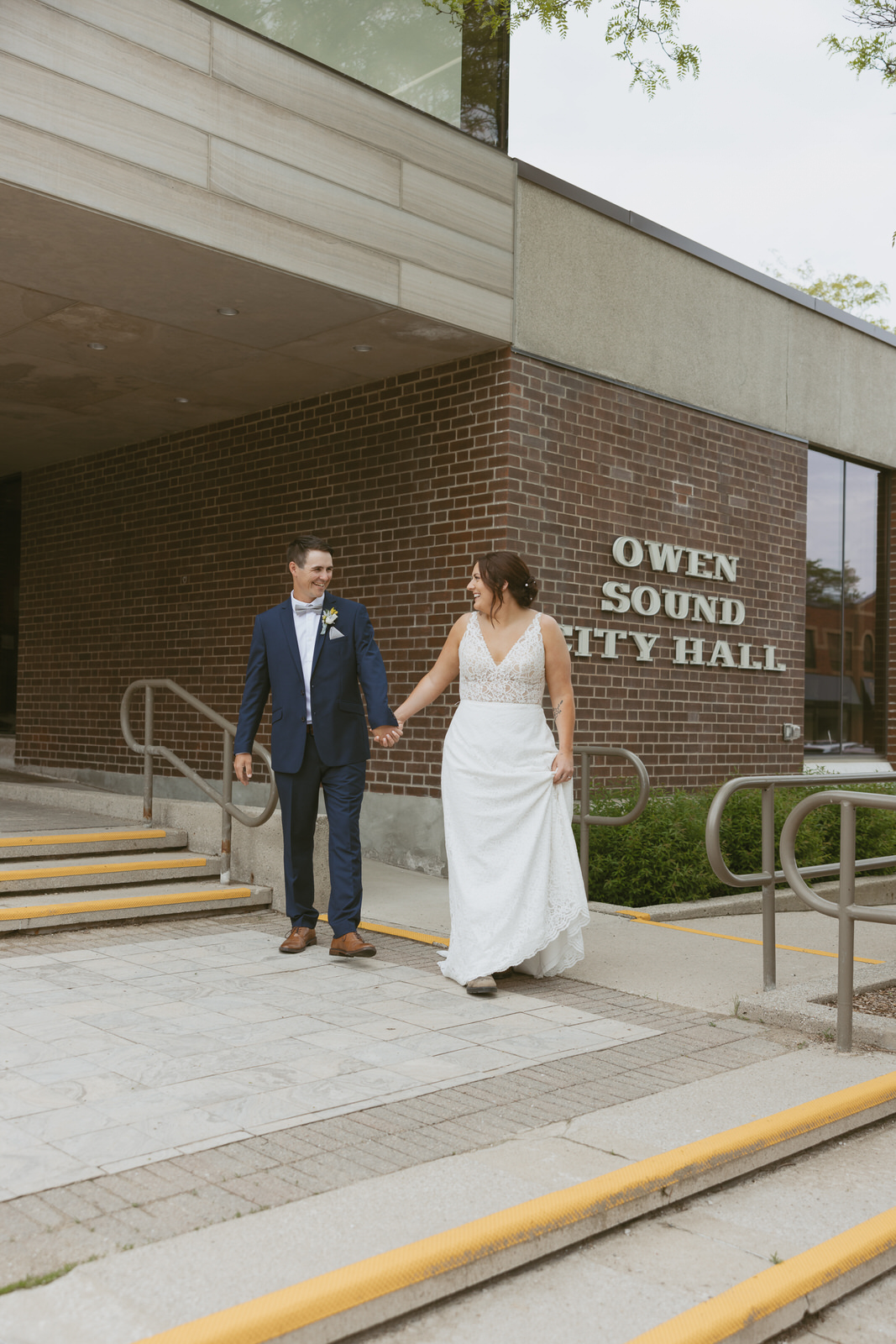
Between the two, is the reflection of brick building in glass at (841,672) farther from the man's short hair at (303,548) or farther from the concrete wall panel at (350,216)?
the man's short hair at (303,548)

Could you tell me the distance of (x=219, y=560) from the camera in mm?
11234

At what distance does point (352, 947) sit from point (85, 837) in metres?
2.48

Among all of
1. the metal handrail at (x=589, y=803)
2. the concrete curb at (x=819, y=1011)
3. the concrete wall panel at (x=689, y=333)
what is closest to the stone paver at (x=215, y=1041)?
the concrete curb at (x=819, y=1011)

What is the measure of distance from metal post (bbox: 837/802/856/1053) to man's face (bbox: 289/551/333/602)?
2.71 m

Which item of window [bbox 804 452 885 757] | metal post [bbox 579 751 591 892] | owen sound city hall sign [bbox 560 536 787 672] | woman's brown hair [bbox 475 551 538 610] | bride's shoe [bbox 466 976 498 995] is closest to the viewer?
bride's shoe [bbox 466 976 498 995]

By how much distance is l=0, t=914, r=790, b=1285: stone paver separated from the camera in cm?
290

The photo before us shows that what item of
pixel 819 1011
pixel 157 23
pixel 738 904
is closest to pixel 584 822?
pixel 738 904

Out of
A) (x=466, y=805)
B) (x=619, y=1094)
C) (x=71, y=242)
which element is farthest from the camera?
(x=71, y=242)

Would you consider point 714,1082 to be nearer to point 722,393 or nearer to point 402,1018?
point 402,1018

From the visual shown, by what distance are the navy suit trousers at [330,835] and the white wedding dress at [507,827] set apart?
1.79ft

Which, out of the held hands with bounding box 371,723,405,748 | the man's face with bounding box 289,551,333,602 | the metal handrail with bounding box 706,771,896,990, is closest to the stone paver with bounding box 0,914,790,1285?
the metal handrail with bounding box 706,771,896,990

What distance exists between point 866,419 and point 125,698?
8.65m

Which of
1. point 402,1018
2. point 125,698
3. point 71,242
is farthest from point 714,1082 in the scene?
point 71,242

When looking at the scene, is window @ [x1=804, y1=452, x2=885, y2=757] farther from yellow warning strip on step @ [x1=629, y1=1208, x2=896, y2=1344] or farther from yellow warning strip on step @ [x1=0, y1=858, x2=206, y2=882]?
yellow warning strip on step @ [x1=629, y1=1208, x2=896, y2=1344]
